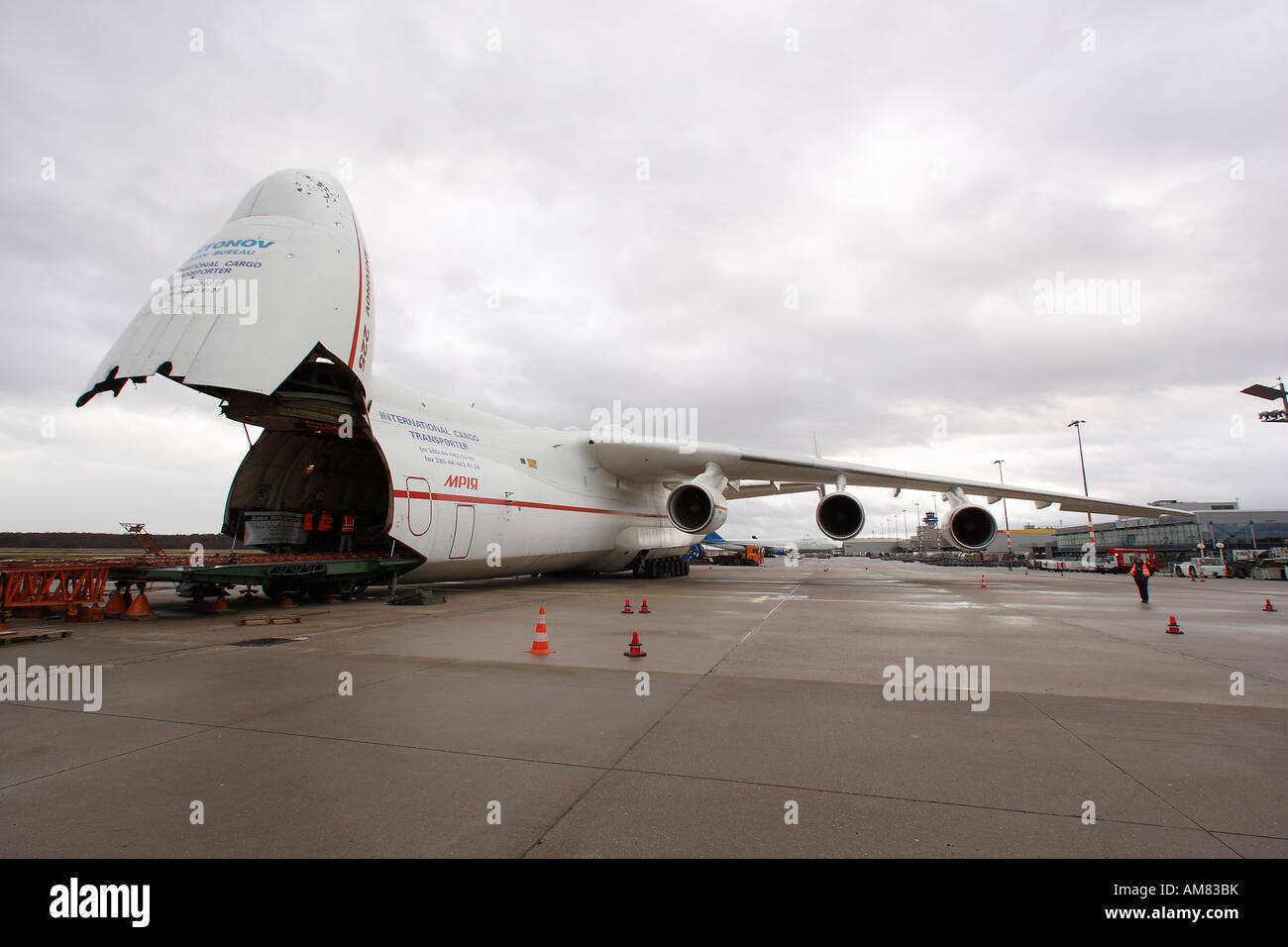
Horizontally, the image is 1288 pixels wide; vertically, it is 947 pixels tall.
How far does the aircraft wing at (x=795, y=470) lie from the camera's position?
1769 centimetres

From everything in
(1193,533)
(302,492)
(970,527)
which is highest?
(302,492)

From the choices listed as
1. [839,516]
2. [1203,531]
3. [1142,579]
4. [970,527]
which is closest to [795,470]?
[839,516]

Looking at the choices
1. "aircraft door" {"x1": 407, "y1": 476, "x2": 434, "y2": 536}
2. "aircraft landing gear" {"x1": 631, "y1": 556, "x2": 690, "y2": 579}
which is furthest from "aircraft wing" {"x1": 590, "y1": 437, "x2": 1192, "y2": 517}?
"aircraft door" {"x1": 407, "y1": 476, "x2": 434, "y2": 536}

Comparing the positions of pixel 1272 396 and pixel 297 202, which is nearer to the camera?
pixel 297 202

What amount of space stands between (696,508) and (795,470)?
11.3ft

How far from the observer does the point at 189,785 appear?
2.98 meters

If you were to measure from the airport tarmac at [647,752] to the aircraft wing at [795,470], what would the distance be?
1065 cm

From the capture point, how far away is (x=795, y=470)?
1866 centimetres

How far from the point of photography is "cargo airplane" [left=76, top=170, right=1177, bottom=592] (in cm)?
870

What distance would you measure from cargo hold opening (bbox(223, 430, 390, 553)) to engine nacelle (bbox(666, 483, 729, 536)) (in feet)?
26.1

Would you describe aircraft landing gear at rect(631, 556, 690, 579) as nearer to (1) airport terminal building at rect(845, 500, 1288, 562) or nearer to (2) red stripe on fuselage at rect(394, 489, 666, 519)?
(2) red stripe on fuselage at rect(394, 489, 666, 519)

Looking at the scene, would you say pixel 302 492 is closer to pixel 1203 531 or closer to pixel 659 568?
pixel 659 568
